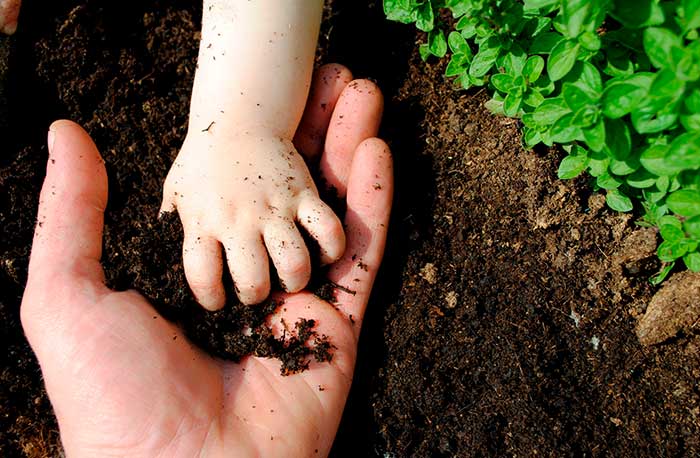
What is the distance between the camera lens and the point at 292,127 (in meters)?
2.32

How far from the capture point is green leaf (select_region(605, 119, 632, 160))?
1613mm

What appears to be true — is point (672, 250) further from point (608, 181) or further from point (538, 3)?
point (538, 3)

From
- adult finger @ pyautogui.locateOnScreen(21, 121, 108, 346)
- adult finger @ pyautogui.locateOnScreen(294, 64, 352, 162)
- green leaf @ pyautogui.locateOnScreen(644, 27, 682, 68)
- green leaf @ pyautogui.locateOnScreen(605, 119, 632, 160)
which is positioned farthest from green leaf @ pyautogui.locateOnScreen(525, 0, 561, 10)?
adult finger @ pyautogui.locateOnScreen(21, 121, 108, 346)

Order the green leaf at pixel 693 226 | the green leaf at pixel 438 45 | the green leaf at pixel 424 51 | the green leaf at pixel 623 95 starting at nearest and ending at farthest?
the green leaf at pixel 623 95 < the green leaf at pixel 693 226 < the green leaf at pixel 438 45 < the green leaf at pixel 424 51

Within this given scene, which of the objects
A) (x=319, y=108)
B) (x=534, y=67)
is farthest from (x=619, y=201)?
(x=319, y=108)

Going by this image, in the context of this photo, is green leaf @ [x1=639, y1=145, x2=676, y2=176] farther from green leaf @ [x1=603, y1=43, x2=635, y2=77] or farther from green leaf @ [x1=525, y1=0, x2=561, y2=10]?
green leaf @ [x1=525, y1=0, x2=561, y2=10]

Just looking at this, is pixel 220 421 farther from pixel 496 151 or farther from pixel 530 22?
pixel 530 22

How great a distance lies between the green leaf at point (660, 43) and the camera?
1.37 m

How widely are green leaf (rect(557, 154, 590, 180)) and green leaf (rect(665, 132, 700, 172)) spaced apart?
0.40 metres

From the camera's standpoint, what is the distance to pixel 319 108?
2.47m

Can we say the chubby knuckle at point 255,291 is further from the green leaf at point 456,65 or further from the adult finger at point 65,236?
the green leaf at point 456,65

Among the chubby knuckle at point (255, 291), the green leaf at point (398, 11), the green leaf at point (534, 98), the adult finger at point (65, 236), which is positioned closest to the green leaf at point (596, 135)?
the green leaf at point (534, 98)

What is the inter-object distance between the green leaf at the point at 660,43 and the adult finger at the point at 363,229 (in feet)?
3.38

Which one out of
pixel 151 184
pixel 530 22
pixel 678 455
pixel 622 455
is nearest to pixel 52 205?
pixel 151 184
